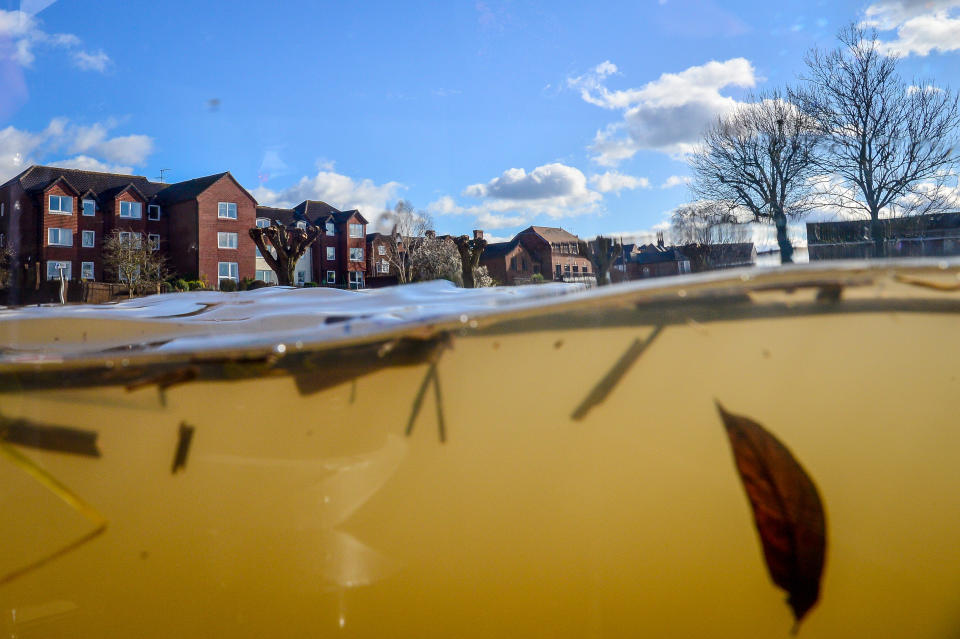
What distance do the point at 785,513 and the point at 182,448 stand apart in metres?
1.55

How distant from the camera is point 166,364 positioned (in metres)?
1.49

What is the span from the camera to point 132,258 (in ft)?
56.4

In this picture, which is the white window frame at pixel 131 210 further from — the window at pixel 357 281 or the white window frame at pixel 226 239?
the window at pixel 357 281

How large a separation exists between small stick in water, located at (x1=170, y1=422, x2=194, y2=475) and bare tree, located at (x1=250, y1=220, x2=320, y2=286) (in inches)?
161

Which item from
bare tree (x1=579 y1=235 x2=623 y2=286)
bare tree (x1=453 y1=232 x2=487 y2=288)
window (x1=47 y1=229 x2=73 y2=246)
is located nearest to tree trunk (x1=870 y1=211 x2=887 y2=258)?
bare tree (x1=579 y1=235 x2=623 y2=286)

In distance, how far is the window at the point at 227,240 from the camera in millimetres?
11453

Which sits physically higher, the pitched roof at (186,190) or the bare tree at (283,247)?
the pitched roof at (186,190)

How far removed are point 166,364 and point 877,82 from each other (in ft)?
51.5

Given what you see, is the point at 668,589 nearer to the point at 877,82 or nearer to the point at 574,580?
the point at 574,580

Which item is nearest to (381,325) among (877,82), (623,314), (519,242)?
(623,314)

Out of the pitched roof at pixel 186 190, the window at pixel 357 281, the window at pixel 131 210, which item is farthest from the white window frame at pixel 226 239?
the window at pixel 131 210

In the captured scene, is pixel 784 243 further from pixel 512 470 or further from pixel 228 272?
pixel 228 272

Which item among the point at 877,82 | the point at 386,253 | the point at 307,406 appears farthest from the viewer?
the point at 877,82

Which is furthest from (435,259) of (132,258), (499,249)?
(132,258)
